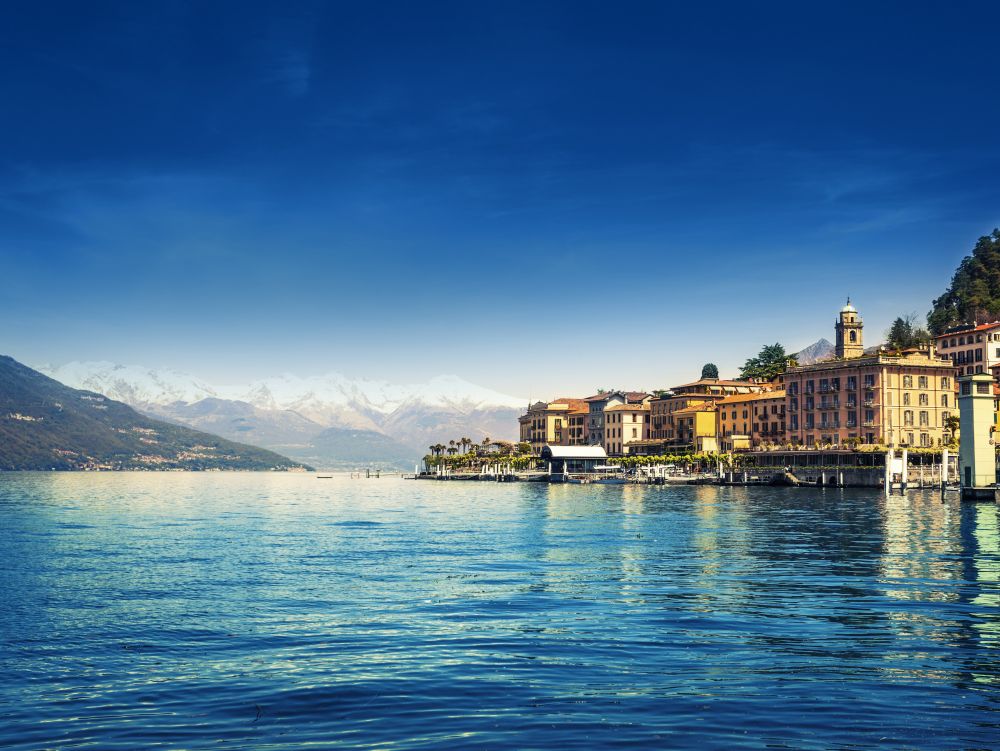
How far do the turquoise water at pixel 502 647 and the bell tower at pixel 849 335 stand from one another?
145 metres

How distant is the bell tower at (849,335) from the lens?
19138 cm

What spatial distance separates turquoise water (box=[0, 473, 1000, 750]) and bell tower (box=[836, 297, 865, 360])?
477ft

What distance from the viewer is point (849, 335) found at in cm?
19200

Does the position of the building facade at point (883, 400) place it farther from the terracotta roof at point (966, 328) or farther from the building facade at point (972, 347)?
the terracotta roof at point (966, 328)

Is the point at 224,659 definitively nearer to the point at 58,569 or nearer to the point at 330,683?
the point at 330,683

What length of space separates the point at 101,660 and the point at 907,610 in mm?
22702

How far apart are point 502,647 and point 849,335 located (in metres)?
182

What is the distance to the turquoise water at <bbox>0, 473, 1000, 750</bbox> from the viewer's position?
17.3 metres

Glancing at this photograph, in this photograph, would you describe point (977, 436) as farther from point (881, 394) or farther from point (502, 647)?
point (502, 647)

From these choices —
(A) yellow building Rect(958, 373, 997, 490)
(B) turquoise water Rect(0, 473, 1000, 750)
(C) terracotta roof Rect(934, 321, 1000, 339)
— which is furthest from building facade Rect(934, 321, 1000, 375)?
(B) turquoise water Rect(0, 473, 1000, 750)

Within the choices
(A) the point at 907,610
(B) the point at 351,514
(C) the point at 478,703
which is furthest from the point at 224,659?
(B) the point at 351,514

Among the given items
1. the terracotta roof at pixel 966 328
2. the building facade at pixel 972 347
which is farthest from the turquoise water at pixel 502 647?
the terracotta roof at pixel 966 328

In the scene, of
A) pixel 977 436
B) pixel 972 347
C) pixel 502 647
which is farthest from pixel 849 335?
pixel 502 647

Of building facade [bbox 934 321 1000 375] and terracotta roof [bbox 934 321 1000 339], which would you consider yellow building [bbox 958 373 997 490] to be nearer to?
building facade [bbox 934 321 1000 375]
